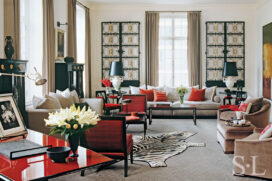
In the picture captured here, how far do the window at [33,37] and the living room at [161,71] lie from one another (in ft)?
0.08

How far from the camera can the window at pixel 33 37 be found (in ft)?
23.6

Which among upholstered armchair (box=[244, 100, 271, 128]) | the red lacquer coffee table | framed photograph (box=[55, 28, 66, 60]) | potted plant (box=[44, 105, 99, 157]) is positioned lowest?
upholstered armchair (box=[244, 100, 271, 128])

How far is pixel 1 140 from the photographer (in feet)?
10.1

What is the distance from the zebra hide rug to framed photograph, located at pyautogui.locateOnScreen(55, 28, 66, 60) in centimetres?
323

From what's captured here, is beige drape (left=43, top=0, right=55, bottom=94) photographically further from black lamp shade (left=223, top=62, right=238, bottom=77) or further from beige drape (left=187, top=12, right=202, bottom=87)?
black lamp shade (left=223, top=62, right=238, bottom=77)

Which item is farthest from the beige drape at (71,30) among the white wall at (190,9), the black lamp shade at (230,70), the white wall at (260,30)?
the white wall at (260,30)

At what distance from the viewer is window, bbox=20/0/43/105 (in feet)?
23.6

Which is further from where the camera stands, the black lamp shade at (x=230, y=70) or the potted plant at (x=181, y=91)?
the black lamp shade at (x=230, y=70)

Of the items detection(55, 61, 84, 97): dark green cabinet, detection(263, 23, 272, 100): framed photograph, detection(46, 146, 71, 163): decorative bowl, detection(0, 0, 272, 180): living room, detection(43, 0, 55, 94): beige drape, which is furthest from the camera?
detection(263, 23, 272, 100): framed photograph

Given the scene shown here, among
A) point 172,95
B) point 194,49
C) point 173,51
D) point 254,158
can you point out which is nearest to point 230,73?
point 194,49

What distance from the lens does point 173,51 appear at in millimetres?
11602

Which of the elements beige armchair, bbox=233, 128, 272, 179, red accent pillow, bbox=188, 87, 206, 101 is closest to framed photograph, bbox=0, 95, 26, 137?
beige armchair, bbox=233, 128, 272, 179

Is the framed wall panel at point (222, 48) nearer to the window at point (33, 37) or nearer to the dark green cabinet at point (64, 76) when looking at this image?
the dark green cabinet at point (64, 76)

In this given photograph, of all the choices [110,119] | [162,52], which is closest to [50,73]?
[110,119]
